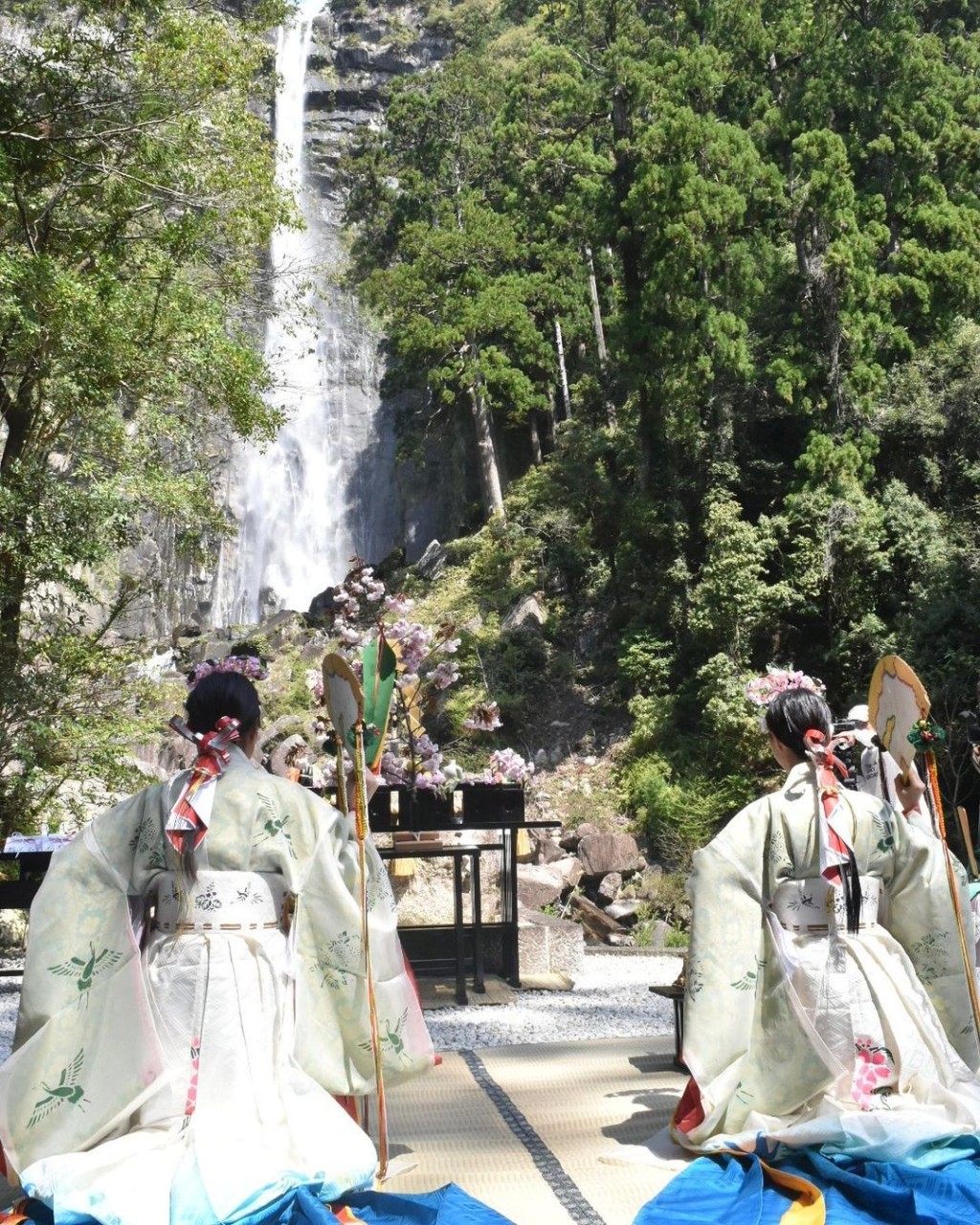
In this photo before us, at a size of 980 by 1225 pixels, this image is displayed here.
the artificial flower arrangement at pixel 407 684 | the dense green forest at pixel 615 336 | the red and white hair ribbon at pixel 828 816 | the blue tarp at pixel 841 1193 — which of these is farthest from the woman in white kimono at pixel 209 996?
the dense green forest at pixel 615 336

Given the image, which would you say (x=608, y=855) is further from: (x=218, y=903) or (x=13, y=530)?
(x=218, y=903)

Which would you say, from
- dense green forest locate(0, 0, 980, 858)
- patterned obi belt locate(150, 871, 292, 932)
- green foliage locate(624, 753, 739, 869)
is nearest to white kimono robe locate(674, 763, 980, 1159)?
patterned obi belt locate(150, 871, 292, 932)

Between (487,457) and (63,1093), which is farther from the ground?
(487,457)

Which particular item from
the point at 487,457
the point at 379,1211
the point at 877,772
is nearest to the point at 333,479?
the point at 487,457

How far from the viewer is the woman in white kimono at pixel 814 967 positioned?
3338 millimetres

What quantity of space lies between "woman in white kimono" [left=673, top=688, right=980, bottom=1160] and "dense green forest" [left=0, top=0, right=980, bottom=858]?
19.4 feet

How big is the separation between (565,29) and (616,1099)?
2123 centimetres

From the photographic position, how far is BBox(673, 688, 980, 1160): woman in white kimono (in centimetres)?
334

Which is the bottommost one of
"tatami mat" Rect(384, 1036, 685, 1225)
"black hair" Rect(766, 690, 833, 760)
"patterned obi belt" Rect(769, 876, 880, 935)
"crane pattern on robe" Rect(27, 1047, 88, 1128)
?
"tatami mat" Rect(384, 1036, 685, 1225)

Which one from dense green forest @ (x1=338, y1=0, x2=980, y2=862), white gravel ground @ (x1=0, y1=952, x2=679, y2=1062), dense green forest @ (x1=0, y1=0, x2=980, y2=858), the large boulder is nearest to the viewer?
white gravel ground @ (x1=0, y1=952, x2=679, y2=1062)

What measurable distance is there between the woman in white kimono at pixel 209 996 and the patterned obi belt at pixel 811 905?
42.2 inches

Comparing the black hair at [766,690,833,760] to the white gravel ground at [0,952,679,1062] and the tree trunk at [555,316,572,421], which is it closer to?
the white gravel ground at [0,952,679,1062]

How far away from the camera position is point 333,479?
27.9 metres

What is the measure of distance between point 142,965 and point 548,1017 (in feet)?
11.3
